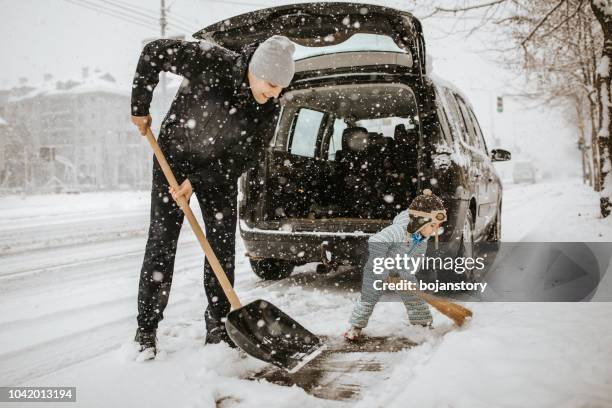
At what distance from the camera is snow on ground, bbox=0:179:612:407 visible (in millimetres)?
2189

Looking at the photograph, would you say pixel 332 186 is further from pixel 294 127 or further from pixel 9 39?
pixel 9 39

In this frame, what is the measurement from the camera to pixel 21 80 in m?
51.8

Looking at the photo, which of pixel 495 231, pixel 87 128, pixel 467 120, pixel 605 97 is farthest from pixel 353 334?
pixel 87 128

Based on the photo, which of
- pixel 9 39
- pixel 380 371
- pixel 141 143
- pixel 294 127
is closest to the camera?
pixel 380 371

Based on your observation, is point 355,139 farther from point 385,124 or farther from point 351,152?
point 385,124

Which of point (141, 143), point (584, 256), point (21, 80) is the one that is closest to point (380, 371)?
point (584, 256)

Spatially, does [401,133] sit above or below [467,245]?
above

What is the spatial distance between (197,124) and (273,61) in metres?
0.57

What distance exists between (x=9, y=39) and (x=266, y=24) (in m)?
25.6

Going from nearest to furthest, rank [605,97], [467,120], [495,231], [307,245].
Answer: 1. [307,245]
2. [467,120]
3. [495,231]
4. [605,97]

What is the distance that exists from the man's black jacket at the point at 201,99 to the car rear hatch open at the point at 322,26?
80 cm

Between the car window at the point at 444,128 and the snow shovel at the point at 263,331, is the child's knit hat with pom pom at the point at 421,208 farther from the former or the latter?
the snow shovel at the point at 263,331

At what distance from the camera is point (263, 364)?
107 inches

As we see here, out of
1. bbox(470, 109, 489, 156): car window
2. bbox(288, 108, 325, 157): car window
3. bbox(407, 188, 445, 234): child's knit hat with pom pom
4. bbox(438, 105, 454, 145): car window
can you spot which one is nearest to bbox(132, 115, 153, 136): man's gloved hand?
bbox(407, 188, 445, 234): child's knit hat with pom pom
